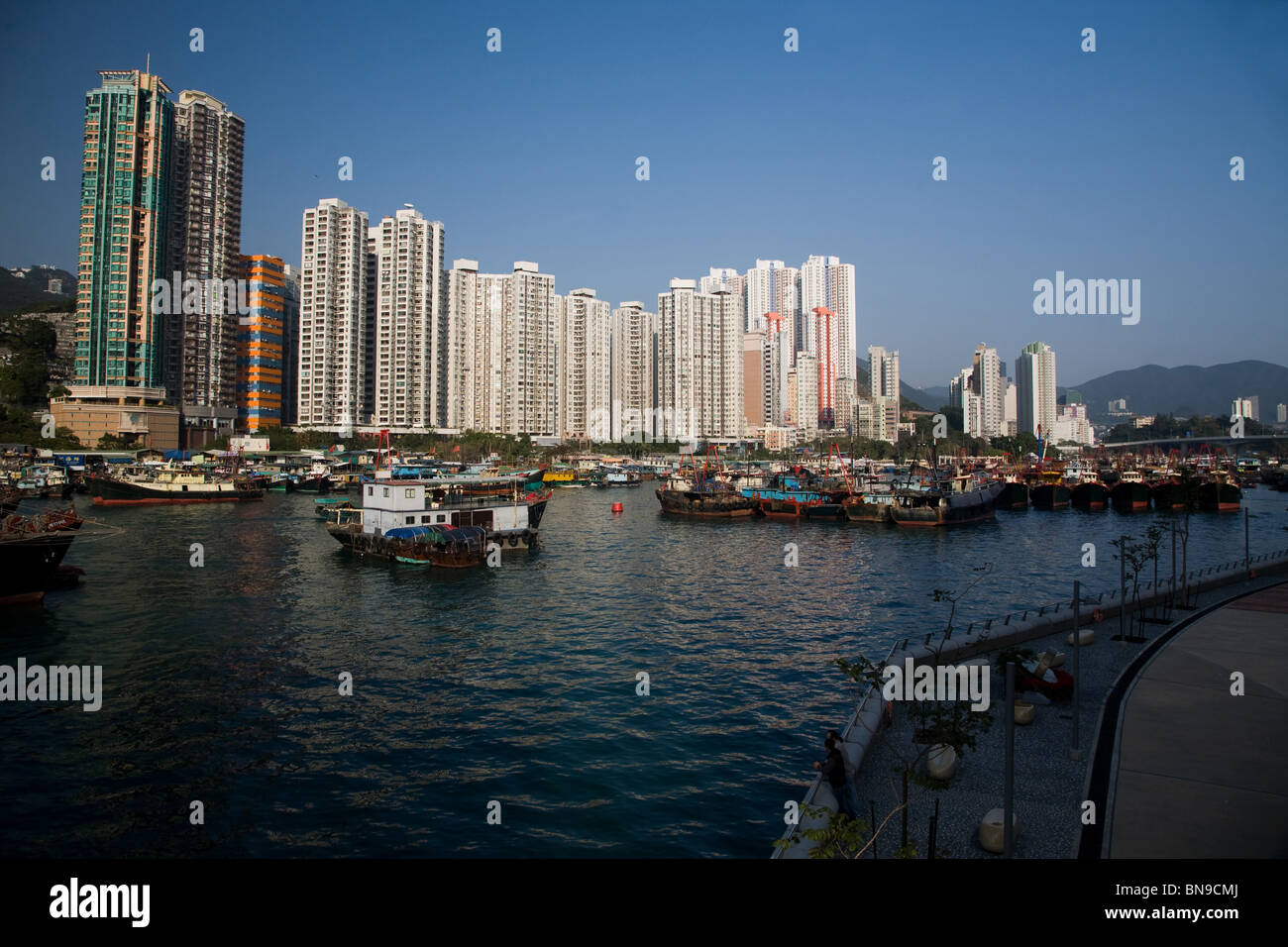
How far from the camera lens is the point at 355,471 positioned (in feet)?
326

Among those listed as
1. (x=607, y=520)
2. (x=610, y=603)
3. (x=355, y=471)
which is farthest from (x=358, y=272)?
(x=610, y=603)

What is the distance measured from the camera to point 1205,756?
A: 10.8 metres

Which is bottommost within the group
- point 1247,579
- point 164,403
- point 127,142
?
point 1247,579

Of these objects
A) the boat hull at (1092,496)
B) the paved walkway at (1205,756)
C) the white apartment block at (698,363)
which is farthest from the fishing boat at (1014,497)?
the white apartment block at (698,363)

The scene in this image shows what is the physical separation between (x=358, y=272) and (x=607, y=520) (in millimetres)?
86551

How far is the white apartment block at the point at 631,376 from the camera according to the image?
6491 inches

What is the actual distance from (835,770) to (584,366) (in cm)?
14783

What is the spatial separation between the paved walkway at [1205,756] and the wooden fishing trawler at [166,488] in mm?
73543

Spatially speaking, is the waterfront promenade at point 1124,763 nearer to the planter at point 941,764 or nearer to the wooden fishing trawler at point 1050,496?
the planter at point 941,764

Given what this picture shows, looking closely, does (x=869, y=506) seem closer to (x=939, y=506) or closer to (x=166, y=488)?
(x=939, y=506)

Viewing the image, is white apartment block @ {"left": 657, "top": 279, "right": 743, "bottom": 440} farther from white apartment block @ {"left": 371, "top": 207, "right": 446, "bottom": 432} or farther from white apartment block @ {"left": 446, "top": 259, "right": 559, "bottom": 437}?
white apartment block @ {"left": 371, "top": 207, "right": 446, "bottom": 432}

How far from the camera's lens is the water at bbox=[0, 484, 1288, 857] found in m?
11.8

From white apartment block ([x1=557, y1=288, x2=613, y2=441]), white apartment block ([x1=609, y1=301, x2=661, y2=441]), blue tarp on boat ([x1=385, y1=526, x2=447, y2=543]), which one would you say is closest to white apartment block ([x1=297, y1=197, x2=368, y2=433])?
white apartment block ([x1=557, y1=288, x2=613, y2=441])
